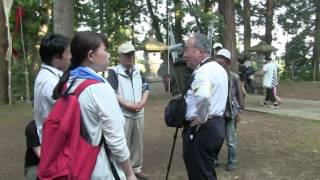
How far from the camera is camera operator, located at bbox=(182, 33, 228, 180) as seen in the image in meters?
4.77

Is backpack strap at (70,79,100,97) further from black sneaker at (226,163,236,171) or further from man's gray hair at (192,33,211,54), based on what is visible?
black sneaker at (226,163,236,171)

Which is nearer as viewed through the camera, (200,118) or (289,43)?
(200,118)

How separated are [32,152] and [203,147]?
1.63m

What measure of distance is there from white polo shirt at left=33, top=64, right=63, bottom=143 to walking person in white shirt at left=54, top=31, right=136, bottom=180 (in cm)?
68

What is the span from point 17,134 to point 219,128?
794 centimetres

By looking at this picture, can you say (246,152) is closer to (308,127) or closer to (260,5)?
(308,127)

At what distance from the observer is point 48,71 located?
12.6ft

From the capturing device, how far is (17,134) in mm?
11875

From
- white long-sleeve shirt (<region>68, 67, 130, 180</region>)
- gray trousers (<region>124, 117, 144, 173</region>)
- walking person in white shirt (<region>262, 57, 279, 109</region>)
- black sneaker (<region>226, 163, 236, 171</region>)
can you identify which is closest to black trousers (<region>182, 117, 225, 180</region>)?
white long-sleeve shirt (<region>68, 67, 130, 180</region>)

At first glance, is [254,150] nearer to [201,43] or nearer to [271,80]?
[201,43]

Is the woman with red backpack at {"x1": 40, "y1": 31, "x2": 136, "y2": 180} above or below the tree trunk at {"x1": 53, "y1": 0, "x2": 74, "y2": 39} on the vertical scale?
below

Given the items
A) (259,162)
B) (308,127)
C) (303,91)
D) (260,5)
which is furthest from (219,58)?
(260,5)

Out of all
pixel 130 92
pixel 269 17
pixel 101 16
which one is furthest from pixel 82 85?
pixel 269 17

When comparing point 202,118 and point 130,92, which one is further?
point 130,92
